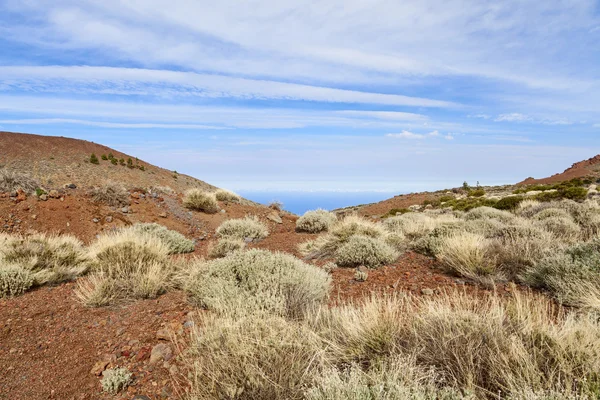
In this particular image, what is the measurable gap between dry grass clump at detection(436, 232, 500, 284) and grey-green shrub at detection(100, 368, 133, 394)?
5.27 m

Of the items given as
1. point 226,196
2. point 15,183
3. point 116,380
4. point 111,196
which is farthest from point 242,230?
point 15,183

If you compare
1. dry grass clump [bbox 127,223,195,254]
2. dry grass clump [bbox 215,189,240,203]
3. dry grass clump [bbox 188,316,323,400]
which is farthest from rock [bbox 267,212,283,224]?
dry grass clump [bbox 188,316,323,400]

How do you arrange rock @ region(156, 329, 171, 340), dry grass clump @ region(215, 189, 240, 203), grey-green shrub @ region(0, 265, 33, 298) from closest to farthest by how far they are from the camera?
1. rock @ region(156, 329, 171, 340)
2. grey-green shrub @ region(0, 265, 33, 298)
3. dry grass clump @ region(215, 189, 240, 203)

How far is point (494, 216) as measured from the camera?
12492mm

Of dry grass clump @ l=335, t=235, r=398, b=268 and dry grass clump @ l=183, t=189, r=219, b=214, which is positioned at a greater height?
dry grass clump @ l=183, t=189, r=219, b=214

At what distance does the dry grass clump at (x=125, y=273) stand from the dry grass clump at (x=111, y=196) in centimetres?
778

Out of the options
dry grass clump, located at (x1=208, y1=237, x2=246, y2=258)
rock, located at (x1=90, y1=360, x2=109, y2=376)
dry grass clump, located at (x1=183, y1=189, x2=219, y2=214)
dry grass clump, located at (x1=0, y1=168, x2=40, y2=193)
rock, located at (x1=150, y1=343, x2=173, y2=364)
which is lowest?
rock, located at (x1=90, y1=360, x2=109, y2=376)

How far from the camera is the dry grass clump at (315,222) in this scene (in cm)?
1370

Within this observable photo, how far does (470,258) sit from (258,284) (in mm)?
3952

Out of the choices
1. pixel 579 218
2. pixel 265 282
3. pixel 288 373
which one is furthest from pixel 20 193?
pixel 579 218

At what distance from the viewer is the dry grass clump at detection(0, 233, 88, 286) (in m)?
6.61

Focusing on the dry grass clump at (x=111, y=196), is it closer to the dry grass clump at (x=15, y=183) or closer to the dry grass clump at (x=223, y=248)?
the dry grass clump at (x=15, y=183)

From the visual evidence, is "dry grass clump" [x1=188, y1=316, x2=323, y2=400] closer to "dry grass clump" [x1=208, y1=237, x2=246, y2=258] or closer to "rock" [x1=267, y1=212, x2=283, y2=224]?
"dry grass clump" [x1=208, y1=237, x2=246, y2=258]

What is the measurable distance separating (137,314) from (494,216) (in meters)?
12.1
